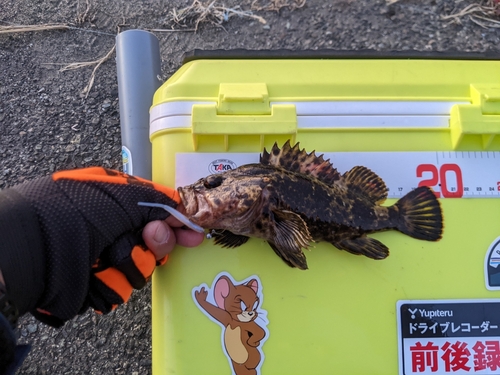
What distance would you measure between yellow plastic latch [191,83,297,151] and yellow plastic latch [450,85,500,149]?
88 cm

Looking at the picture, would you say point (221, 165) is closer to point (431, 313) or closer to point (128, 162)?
point (128, 162)

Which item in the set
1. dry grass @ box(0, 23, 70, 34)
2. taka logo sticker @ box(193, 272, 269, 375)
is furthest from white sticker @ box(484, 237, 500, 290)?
dry grass @ box(0, 23, 70, 34)

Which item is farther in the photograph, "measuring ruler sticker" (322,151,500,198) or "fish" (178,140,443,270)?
"measuring ruler sticker" (322,151,500,198)

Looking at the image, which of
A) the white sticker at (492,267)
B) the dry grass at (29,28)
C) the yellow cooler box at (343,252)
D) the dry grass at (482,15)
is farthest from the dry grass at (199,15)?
the white sticker at (492,267)

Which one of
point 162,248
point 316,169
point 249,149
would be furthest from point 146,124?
point 316,169

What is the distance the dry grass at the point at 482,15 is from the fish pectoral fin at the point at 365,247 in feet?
8.23

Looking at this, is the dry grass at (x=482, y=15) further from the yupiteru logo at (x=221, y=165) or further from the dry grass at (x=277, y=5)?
the yupiteru logo at (x=221, y=165)

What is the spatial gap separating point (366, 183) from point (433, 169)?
40 centimetres

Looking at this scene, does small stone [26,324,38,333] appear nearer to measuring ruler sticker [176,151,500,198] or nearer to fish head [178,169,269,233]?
fish head [178,169,269,233]

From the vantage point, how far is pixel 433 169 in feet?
7.16

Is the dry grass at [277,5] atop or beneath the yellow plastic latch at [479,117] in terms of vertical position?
atop

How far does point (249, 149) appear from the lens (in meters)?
2.16

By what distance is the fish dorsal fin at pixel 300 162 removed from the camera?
2020mm

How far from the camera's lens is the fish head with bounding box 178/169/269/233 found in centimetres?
190
